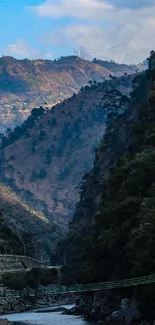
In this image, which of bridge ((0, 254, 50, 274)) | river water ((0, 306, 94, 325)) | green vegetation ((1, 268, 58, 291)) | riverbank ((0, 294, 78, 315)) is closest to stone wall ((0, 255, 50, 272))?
bridge ((0, 254, 50, 274))

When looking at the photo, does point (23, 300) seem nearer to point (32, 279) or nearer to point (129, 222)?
point (32, 279)

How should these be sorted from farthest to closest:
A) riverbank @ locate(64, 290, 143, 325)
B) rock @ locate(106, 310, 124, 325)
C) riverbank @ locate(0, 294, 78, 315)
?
riverbank @ locate(0, 294, 78, 315), rock @ locate(106, 310, 124, 325), riverbank @ locate(64, 290, 143, 325)

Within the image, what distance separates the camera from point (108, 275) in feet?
219

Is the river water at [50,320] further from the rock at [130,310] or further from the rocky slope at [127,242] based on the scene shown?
the rock at [130,310]

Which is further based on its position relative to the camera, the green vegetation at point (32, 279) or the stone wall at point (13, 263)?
the stone wall at point (13, 263)

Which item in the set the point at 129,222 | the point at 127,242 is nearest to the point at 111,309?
the point at 127,242

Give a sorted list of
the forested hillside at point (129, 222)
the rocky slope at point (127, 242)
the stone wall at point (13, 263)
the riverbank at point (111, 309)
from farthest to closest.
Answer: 1. the stone wall at point (13, 263)
2. the riverbank at point (111, 309)
3. the forested hillside at point (129, 222)
4. the rocky slope at point (127, 242)

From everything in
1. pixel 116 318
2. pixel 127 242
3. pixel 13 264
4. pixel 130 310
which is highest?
pixel 13 264

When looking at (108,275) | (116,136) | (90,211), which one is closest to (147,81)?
(116,136)

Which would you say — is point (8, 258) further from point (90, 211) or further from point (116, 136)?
point (116, 136)

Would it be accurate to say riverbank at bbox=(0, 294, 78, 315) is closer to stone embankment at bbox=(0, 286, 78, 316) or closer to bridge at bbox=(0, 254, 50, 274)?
stone embankment at bbox=(0, 286, 78, 316)

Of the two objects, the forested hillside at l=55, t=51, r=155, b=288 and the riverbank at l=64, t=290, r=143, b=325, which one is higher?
the forested hillside at l=55, t=51, r=155, b=288

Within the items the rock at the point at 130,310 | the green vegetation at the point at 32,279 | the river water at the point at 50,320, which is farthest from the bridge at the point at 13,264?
the rock at the point at 130,310

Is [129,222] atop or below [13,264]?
below
